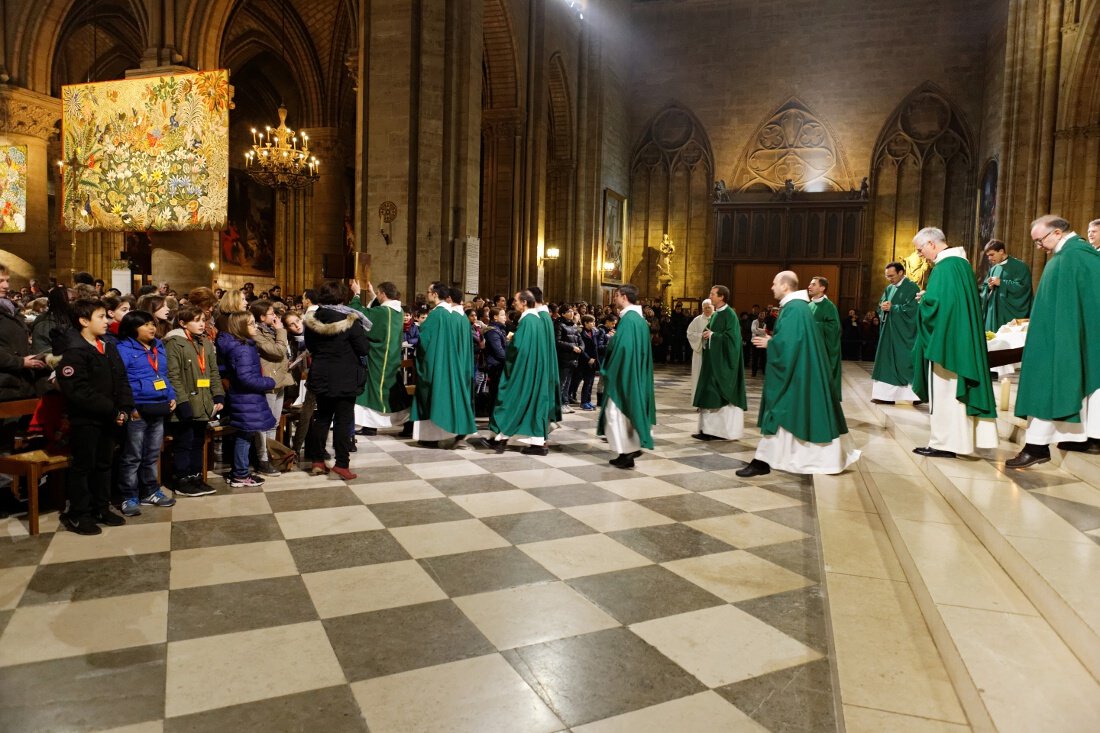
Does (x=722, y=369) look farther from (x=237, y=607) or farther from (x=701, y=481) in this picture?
(x=237, y=607)

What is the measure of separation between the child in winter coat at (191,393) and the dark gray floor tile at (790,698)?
430 centimetres

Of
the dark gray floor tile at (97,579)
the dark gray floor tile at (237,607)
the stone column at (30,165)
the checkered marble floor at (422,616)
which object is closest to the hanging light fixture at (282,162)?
the stone column at (30,165)

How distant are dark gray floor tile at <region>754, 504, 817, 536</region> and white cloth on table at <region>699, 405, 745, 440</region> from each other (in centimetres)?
293

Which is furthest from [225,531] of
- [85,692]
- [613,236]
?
[613,236]

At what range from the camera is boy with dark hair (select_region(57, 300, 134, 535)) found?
14.7 feet

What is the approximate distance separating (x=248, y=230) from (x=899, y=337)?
22.1 metres

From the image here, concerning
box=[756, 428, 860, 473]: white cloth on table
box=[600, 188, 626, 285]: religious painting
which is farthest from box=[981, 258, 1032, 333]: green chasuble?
box=[600, 188, 626, 285]: religious painting

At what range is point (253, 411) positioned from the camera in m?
5.91

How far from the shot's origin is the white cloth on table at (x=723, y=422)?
8602 millimetres

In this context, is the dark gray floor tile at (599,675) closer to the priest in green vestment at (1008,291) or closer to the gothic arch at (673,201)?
the priest in green vestment at (1008,291)

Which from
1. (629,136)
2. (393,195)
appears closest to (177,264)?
(393,195)

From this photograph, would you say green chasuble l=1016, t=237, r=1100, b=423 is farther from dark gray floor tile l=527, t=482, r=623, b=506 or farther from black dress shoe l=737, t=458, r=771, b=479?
dark gray floor tile l=527, t=482, r=623, b=506

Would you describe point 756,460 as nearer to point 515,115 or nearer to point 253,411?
point 253,411

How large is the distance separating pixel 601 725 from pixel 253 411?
4.25m
